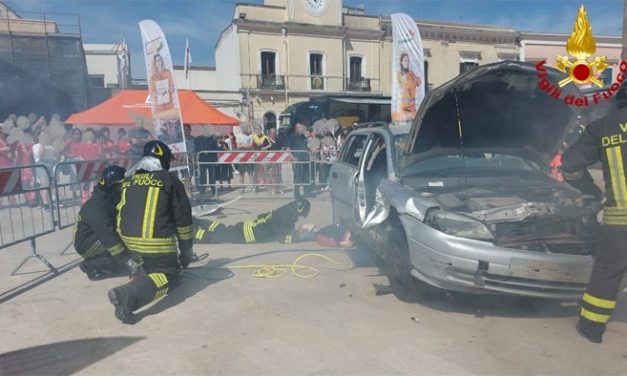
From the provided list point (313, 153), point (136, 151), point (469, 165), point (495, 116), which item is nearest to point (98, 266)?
point (136, 151)

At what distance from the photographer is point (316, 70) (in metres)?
32.0

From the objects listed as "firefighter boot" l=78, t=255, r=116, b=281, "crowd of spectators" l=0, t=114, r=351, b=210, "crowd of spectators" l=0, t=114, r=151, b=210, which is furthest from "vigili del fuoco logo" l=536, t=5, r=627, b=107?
"crowd of spectators" l=0, t=114, r=151, b=210

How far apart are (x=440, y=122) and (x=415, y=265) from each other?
1.73 m

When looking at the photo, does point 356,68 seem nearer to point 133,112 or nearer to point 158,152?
point 133,112

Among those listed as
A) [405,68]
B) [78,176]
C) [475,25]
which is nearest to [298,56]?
[475,25]

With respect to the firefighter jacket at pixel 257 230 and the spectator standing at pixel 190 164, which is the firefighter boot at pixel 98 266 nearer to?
the firefighter jacket at pixel 257 230

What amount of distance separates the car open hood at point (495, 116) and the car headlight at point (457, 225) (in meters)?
1.21

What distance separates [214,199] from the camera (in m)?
10.5

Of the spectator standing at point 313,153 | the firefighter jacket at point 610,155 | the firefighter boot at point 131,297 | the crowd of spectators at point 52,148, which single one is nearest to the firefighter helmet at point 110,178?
the firefighter boot at point 131,297

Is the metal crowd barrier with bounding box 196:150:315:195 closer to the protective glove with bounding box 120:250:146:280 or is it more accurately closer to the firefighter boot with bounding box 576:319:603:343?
the protective glove with bounding box 120:250:146:280

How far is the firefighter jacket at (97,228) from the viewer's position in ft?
15.5

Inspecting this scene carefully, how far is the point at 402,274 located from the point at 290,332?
1.18 m

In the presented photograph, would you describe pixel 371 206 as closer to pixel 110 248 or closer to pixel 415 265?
pixel 415 265

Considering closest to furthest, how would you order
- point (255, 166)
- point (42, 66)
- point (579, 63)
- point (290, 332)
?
1. point (290, 332)
2. point (579, 63)
3. point (255, 166)
4. point (42, 66)
